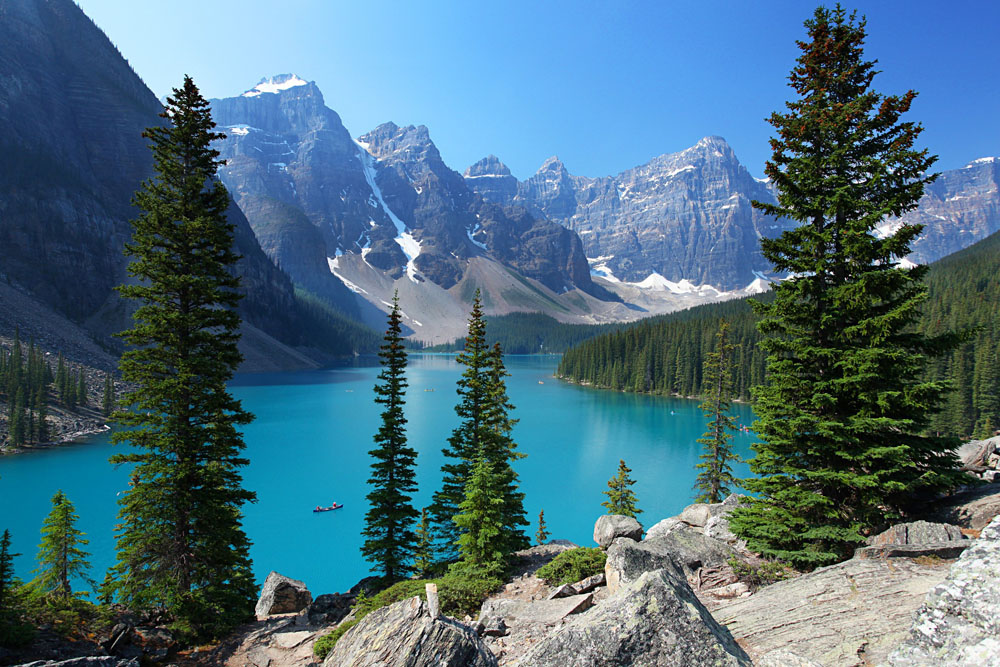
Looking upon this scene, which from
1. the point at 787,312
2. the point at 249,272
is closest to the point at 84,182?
the point at 249,272

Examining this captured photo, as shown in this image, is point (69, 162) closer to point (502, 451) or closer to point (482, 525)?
point (502, 451)

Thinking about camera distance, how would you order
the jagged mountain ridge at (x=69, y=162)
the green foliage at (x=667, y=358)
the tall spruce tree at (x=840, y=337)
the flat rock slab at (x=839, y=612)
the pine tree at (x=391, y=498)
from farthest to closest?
the jagged mountain ridge at (x=69, y=162), the green foliage at (x=667, y=358), the pine tree at (x=391, y=498), the tall spruce tree at (x=840, y=337), the flat rock slab at (x=839, y=612)

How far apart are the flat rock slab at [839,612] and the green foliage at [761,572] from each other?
1515 millimetres

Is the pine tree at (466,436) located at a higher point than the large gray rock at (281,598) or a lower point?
higher

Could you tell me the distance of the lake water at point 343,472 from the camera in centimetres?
3169

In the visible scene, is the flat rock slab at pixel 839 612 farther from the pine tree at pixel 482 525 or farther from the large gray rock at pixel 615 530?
the pine tree at pixel 482 525

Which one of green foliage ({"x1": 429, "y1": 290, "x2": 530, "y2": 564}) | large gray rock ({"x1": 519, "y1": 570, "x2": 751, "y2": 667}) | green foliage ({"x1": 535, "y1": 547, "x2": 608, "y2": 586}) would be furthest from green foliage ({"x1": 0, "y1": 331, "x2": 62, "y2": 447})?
large gray rock ({"x1": 519, "y1": 570, "x2": 751, "y2": 667})

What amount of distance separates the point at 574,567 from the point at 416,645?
8.43 m

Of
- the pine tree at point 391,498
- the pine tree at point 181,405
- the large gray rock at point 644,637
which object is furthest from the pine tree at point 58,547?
the large gray rock at point 644,637

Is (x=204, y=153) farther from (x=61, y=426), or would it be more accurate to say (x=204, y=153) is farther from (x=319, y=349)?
(x=319, y=349)

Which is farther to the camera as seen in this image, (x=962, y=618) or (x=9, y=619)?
(x=9, y=619)

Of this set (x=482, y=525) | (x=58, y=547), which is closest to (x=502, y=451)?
(x=482, y=525)

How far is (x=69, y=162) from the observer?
427 feet

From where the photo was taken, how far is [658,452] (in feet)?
185
